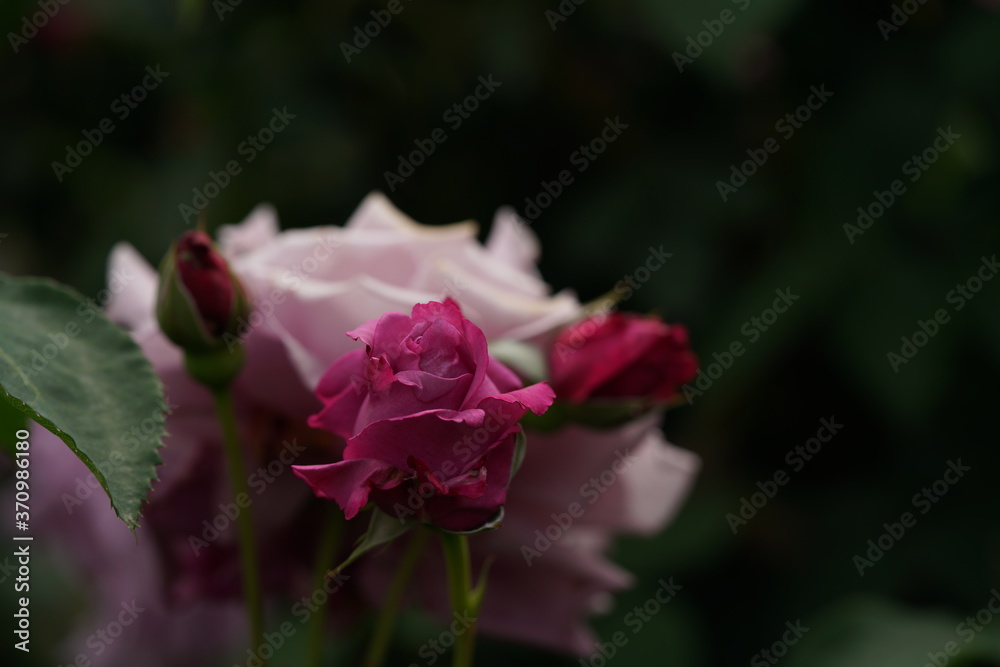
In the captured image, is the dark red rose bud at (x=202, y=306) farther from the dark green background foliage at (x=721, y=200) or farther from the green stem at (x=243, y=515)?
the dark green background foliage at (x=721, y=200)

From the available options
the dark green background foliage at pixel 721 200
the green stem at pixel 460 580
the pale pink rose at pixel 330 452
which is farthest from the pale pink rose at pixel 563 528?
the dark green background foliage at pixel 721 200

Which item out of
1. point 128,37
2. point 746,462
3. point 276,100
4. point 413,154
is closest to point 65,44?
point 128,37

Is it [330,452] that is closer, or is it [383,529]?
[383,529]

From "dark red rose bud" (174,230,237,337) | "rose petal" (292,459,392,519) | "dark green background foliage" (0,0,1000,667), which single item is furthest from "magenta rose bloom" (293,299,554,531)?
"dark green background foliage" (0,0,1000,667)

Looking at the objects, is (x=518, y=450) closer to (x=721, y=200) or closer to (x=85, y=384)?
(x=85, y=384)

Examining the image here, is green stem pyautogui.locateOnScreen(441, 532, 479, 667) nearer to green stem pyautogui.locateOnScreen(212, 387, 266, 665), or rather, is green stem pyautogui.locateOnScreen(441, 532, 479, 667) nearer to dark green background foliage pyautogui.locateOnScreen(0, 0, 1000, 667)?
green stem pyautogui.locateOnScreen(212, 387, 266, 665)

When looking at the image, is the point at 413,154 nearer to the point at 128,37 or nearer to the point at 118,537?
the point at 128,37

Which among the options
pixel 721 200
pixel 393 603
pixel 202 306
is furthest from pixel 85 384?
pixel 721 200
